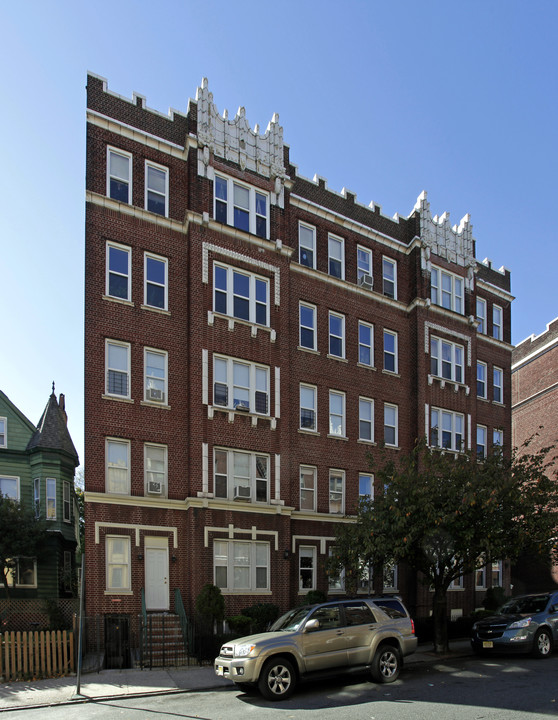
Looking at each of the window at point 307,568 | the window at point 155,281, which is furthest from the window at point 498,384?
the window at point 155,281

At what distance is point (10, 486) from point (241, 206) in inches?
669

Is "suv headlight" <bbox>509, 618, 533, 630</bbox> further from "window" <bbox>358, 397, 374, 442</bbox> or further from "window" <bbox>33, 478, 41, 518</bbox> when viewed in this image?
"window" <bbox>33, 478, 41, 518</bbox>

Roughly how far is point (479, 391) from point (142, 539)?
1906 cm

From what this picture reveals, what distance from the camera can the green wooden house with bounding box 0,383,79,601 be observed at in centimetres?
3172

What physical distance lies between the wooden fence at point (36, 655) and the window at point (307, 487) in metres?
11.6

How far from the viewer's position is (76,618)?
17359mm

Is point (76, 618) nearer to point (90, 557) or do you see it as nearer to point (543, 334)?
point (90, 557)

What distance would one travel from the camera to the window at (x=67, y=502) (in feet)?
111

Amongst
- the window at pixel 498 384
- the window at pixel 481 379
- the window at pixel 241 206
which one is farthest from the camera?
the window at pixel 498 384

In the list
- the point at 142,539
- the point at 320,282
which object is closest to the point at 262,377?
the point at 320,282

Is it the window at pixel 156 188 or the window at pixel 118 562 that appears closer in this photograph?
the window at pixel 118 562

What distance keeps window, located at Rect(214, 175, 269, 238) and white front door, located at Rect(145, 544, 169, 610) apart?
11461mm

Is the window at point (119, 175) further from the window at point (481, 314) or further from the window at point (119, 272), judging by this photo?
the window at point (481, 314)

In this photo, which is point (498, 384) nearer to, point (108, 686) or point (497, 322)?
point (497, 322)
